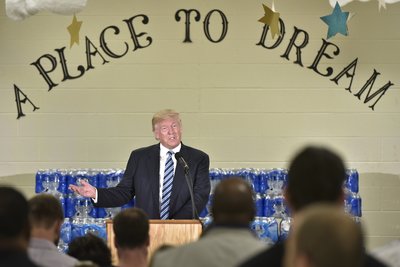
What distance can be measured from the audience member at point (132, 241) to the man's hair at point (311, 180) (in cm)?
132

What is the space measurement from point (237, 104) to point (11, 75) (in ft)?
7.11

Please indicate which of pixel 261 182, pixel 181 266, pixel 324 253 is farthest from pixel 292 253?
pixel 261 182

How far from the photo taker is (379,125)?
30.4ft

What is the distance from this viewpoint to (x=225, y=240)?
3.44m

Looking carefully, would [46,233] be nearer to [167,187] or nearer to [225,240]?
[225,240]

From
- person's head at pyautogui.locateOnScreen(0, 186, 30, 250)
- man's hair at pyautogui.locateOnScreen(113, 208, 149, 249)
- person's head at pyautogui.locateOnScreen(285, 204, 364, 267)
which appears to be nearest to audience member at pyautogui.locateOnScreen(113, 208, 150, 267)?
man's hair at pyautogui.locateOnScreen(113, 208, 149, 249)

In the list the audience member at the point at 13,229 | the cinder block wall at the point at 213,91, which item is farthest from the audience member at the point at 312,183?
the cinder block wall at the point at 213,91

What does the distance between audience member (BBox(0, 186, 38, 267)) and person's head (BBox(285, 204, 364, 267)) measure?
3.67 ft

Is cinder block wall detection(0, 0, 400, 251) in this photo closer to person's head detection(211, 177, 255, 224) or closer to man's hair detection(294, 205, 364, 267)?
person's head detection(211, 177, 255, 224)

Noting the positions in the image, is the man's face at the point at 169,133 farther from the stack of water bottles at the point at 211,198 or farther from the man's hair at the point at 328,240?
the man's hair at the point at 328,240

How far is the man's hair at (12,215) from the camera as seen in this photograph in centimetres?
334

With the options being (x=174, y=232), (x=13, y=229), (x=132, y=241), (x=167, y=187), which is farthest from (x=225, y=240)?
(x=167, y=187)

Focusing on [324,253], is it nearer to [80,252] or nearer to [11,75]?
[80,252]

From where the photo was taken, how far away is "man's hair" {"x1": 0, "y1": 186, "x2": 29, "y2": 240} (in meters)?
3.34
